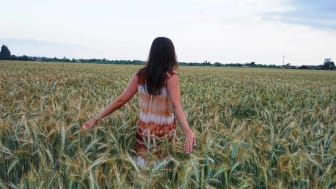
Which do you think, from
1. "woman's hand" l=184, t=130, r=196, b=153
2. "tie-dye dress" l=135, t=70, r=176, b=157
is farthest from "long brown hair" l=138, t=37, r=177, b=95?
"woman's hand" l=184, t=130, r=196, b=153

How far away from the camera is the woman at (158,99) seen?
3.31 m

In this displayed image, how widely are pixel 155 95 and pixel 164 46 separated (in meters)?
0.49

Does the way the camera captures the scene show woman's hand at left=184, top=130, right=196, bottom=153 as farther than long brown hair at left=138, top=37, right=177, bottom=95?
No

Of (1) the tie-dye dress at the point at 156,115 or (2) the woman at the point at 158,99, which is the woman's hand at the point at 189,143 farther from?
(1) the tie-dye dress at the point at 156,115

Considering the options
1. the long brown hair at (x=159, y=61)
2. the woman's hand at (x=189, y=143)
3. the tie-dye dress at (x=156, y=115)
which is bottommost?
the woman's hand at (x=189, y=143)

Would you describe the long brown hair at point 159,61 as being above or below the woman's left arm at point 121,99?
above

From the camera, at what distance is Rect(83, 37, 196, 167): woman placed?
10.8 ft

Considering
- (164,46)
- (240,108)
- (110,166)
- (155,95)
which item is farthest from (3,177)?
(240,108)

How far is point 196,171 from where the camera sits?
2.28 meters

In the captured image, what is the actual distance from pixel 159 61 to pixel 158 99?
0.40 m

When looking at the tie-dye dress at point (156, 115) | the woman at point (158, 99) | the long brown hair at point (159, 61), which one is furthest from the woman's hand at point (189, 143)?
the long brown hair at point (159, 61)

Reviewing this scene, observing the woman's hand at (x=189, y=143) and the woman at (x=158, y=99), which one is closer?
the woman's hand at (x=189, y=143)

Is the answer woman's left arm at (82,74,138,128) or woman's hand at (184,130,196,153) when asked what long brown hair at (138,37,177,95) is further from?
woman's hand at (184,130,196,153)

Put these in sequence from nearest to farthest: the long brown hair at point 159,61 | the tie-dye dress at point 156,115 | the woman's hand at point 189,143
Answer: the woman's hand at point 189,143 < the long brown hair at point 159,61 < the tie-dye dress at point 156,115
